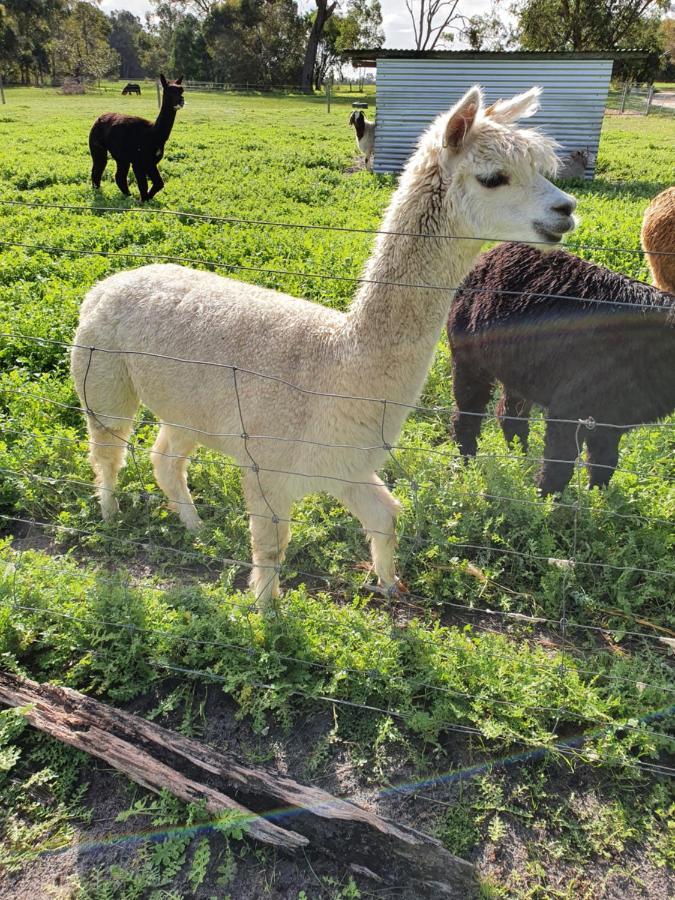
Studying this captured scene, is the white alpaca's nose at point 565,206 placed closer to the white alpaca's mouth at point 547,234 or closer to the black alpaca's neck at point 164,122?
the white alpaca's mouth at point 547,234

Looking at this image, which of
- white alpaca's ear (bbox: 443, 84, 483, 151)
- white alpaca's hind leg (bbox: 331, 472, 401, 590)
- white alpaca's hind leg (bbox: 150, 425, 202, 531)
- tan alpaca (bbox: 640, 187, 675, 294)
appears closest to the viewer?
white alpaca's ear (bbox: 443, 84, 483, 151)

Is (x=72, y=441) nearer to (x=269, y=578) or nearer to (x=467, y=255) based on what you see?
(x=269, y=578)

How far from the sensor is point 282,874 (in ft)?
6.99

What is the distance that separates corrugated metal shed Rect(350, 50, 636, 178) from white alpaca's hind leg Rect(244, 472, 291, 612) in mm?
14011

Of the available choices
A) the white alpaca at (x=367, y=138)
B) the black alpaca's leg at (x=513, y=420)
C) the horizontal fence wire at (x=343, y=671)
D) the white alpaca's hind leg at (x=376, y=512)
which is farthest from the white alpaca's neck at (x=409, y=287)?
the white alpaca at (x=367, y=138)

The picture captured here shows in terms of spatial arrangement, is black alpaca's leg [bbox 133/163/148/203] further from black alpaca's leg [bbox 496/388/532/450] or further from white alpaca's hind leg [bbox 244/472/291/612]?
white alpaca's hind leg [bbox 244/472/291/612]

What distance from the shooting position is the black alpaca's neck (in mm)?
11188

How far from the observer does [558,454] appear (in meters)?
3.81

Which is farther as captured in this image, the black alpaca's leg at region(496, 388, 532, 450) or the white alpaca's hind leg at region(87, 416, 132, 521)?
the black alpaca's leg at region(496, 388, 532, 450)

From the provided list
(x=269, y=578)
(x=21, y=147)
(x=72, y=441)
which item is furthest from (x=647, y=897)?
(x=21, y=147)

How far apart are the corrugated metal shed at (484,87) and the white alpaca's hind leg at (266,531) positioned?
14011 millimetres

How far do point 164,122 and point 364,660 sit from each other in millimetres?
11280

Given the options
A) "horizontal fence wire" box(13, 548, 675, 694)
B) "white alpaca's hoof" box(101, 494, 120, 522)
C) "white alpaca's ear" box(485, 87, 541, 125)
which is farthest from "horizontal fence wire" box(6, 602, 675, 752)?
"white alpaca's ear" box(485, 87, 541, 125)

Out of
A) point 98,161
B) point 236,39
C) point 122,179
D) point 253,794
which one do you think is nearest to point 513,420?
point 253,794
